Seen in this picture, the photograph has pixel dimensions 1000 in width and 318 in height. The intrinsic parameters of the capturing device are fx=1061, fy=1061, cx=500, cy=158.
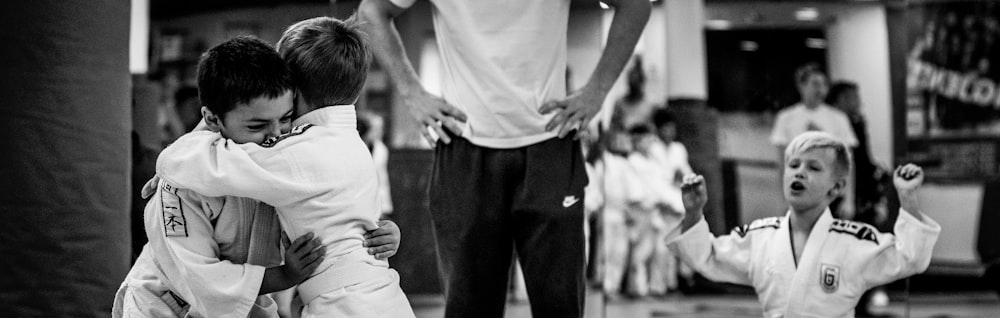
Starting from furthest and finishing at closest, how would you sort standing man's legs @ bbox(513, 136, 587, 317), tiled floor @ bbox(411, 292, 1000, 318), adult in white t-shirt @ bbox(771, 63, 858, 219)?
tiled floor @ bbox(411, 292, 1000, 318) < adult in white t-shirt @ bbox(771, 63, 858, 219) < standing man's legs @ bbox(513, 136, 587, 317)

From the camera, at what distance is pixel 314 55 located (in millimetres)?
2271

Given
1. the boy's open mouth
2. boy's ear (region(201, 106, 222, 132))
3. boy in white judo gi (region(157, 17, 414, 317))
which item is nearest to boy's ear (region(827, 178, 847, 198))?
the boy's open mouth

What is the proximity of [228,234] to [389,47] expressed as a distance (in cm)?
A: 96

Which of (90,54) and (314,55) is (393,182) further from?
(314,55)

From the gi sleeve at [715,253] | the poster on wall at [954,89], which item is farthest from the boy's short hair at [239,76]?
the poster on wall at [954,89]

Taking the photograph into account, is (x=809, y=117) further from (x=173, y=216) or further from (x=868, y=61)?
(x=173, y=216)

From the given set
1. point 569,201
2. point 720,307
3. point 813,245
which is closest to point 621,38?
point 569,201

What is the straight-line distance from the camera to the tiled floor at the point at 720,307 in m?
5.99

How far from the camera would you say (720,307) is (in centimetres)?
675

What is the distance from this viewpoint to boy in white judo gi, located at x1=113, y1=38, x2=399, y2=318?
2107 mm

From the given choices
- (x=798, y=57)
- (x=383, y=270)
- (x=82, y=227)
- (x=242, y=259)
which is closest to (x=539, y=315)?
(x=383, y=270)

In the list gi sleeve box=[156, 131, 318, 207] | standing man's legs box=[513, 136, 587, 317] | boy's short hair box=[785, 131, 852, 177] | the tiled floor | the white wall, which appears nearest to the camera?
gi sleeve box=[156, 131, 318, 207]

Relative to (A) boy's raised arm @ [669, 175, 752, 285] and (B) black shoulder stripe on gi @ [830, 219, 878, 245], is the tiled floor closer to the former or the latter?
(A) boy's raised arm @ [669, 175, 752, 285]

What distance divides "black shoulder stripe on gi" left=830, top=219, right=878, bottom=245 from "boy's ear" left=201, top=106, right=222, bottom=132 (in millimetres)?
1815
